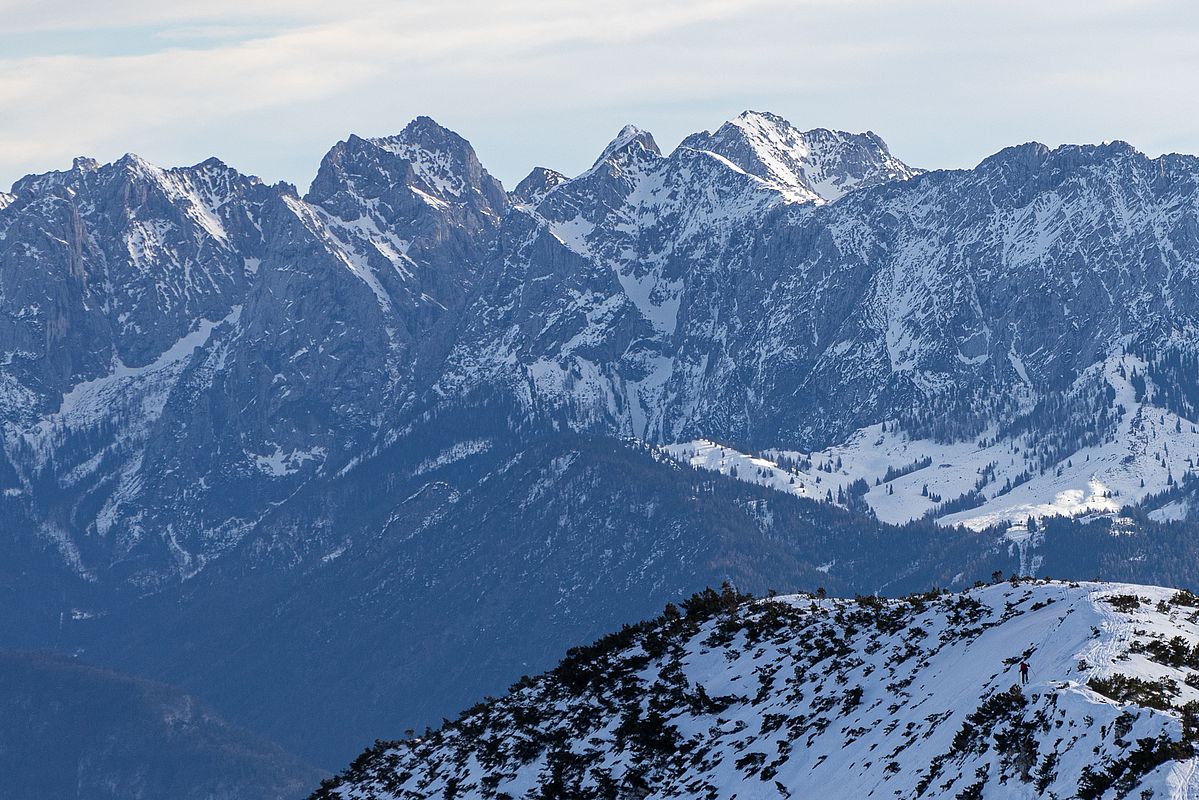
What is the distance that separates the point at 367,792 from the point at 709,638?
59.8 feet

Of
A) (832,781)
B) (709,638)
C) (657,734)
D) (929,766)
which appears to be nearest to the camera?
(929,766)

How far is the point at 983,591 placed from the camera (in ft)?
333

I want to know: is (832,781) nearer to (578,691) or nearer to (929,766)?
(929,766)

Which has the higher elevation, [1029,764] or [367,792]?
[1029,764]

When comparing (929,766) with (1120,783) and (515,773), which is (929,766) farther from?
(515,773)

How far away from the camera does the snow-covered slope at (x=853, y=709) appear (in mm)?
69688

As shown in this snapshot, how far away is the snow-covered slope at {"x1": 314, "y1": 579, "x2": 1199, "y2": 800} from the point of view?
6969 cm

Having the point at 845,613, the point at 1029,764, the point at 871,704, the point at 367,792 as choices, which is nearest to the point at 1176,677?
the point at 1029,764

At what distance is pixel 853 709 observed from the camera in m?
87.5

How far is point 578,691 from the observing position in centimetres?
10769

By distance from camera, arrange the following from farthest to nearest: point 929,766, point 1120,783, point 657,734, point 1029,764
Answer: point 657,734 < point 929,766 < point 1029,764 < point 1120,783

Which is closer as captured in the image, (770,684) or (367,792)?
(770,684)

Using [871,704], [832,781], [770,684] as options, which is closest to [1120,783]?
[832,781]

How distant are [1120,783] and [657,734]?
1307 inches
